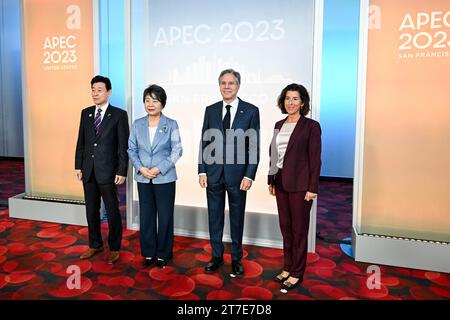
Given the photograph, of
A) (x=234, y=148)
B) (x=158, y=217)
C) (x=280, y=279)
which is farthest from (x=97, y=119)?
(x=280, y=279)

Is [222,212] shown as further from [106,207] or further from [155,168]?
[106,207]

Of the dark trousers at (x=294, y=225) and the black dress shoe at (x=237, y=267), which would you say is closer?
the dark trousers at (x=294, y=225)

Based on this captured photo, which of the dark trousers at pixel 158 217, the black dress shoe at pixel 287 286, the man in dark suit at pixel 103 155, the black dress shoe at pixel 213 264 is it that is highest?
the man in dark suit at pixel 103 155

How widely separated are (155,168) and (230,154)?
631mm

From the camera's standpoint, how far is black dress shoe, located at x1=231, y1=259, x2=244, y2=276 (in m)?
3.00

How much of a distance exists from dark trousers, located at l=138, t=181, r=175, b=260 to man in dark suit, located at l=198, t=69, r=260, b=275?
1.16ft

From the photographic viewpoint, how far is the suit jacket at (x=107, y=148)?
3197 mm

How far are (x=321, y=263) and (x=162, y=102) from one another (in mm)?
2008

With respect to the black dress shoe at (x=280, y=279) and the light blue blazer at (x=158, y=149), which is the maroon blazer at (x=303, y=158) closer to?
the black dress shoe at (x=280, y=279)

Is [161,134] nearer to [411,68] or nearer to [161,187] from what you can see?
[161,187]

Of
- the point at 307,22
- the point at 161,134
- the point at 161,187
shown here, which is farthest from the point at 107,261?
the point at 307,22

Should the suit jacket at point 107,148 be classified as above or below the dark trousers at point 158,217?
above

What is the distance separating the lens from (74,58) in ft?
13.6

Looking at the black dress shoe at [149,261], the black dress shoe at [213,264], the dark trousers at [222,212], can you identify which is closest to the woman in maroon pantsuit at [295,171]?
the dark trousers at [222,212]
